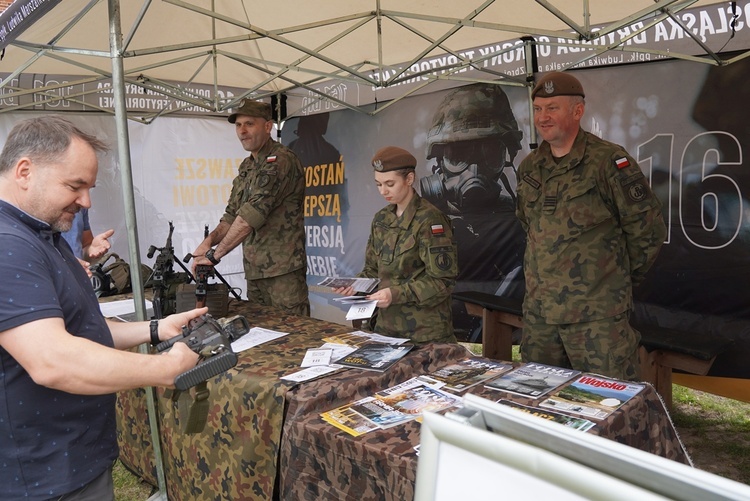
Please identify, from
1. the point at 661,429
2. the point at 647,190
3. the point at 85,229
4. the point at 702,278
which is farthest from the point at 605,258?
the point at 85,229

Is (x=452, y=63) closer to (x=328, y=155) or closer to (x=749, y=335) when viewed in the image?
(x=328, y=155)

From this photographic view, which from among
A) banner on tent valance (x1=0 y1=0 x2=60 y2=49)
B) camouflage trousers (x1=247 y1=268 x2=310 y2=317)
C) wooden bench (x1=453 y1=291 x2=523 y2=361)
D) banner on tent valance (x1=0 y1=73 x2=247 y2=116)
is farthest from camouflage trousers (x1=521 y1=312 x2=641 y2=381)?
banner on tent valance (x1=0 y1=73 x2=247 y2=116)

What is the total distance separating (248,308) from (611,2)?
2.65m

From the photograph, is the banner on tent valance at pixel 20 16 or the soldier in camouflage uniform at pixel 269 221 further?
the soldier in camouflage uniform at pixel 269 221

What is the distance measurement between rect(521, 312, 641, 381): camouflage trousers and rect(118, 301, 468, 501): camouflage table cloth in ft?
2.03

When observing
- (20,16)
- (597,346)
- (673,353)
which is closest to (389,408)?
(597,346)

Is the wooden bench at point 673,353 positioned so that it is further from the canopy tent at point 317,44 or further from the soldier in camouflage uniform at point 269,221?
the soldier in camouflage uniform at point 269,221

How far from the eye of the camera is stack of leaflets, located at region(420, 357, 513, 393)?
1.83 metres

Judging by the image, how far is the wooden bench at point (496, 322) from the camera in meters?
4.08

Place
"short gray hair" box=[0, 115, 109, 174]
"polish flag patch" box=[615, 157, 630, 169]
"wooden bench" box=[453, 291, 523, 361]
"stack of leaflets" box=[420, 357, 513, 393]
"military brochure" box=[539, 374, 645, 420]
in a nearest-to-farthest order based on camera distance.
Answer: "short gray hair" box=[0, 115, 109, 174], "military brochure" box=[539, 374, 645, 420], "stack of leaflets" box=[420, 357, 513, 393], "polish flag patch" box=[615, 157, 630, 169], "wooden bench" box=[453, 291, 523, 361]

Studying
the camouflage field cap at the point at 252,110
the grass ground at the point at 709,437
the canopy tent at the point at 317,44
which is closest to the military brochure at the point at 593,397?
the grass ground at the point at 709,437

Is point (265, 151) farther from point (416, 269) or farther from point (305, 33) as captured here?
point (416, 269)

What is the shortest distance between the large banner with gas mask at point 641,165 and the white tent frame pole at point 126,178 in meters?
1.16

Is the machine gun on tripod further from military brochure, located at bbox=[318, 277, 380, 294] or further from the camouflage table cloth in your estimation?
military brochure, located at bbox=[318, 277, 380, 294]
